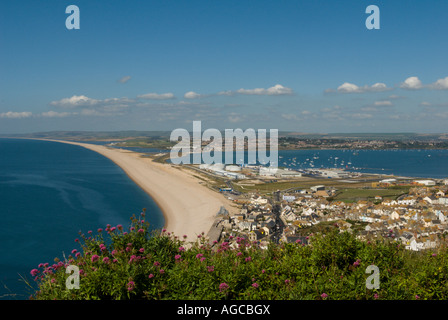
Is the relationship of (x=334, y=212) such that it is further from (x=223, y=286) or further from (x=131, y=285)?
(x=131, y=285)

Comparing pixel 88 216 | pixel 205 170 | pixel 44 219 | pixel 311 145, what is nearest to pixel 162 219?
pixel 88 216

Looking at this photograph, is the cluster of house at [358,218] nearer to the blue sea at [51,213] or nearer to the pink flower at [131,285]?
the blue sea at [51,213]

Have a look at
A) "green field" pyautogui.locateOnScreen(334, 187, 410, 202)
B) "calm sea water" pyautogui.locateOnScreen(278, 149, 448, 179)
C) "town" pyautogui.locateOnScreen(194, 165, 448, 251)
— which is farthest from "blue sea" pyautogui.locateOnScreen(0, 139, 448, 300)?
"calm sea water" pyautogui.locateOnScreen(278, 149, 448, 179)

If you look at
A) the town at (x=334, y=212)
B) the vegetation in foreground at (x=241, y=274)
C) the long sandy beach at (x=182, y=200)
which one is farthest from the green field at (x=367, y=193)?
the vegetation in foreground at (x=241, y=274)

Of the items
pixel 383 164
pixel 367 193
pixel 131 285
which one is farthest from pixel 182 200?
pixel 383 164

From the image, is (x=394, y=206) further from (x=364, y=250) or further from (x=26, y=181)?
(x=26, y=181)
